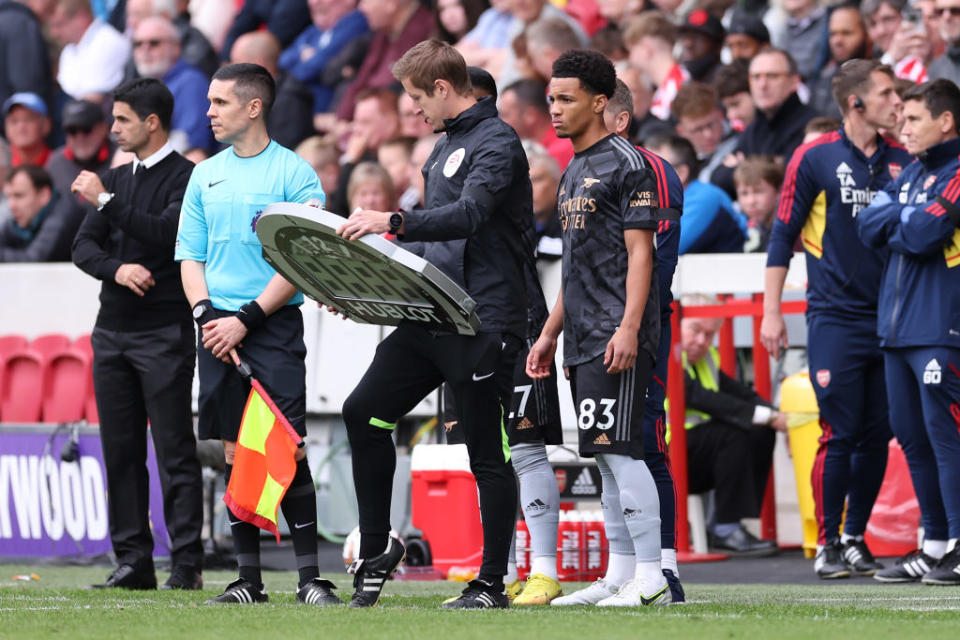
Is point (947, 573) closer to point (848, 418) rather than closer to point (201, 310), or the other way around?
point (848, 418)

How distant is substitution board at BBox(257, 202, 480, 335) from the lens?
236 inches

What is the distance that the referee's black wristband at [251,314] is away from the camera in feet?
22.2

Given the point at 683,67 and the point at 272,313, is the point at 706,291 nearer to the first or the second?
the point at 683,67

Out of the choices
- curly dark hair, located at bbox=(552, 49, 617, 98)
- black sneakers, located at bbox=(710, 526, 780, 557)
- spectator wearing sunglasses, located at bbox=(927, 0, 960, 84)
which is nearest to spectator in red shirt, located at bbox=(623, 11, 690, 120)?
spectator wearing sunglasses, located at bbox=(927, 0, 960, 84)

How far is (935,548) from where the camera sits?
8.27 meters

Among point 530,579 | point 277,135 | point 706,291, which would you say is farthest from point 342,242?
point 277,135

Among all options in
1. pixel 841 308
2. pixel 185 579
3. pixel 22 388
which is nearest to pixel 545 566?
pixel 185 579

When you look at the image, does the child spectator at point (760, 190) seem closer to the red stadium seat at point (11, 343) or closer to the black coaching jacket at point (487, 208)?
the black coaching jacket at point (487, 208)

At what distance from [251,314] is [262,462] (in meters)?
0.57

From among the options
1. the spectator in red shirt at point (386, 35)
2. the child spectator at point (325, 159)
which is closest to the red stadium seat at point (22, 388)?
the child spectator at point (325, 159)

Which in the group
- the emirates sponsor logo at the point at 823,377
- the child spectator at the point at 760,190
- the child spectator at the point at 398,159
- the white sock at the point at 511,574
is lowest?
the white sock at the point at 511,574

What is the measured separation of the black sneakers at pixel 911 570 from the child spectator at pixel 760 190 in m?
3.20

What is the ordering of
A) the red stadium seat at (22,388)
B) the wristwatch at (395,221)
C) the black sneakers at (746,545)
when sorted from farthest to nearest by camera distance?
the red stadium seat at (22,388) < the black sneakers at (746,545) < the wristwatch at (395,221)

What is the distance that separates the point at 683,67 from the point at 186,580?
23.4ft
